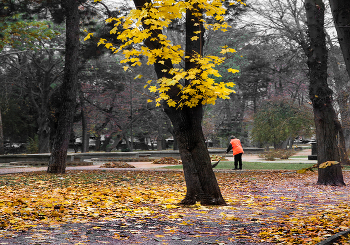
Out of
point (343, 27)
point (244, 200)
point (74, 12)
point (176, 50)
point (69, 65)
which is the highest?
point (74, 12)

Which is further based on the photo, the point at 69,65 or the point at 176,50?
the point at 69,65

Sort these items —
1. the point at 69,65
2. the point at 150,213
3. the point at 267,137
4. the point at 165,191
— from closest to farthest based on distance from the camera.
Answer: the point at 150,213 < the point at 165,191 < the point at 69,65 < the point at 267,137

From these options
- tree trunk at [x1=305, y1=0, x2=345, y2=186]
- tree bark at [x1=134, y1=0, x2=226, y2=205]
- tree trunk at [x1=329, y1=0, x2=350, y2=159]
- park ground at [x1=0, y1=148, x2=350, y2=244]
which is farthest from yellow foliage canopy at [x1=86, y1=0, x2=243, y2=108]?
tree trunk at [x1=305, y1=0, x2=345, y2=186]

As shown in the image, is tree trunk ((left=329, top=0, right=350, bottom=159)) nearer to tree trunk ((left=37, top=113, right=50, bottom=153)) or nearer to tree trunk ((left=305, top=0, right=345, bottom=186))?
tree trunk ((left=305, top=0, right=345, bottom=186))

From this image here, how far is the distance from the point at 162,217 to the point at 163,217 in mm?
17

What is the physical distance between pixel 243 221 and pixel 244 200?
8.24ft

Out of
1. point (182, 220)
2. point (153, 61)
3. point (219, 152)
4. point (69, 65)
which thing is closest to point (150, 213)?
point (182, 220)

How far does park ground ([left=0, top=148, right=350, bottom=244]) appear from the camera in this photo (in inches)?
188

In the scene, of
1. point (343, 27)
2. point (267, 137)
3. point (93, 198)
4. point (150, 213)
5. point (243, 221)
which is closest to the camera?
point (343, 27)

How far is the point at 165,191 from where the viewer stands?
980 cm

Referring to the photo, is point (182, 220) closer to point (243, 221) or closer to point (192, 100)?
point (243, 221)

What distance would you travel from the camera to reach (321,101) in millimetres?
11141

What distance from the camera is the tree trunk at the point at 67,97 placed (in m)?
14.3

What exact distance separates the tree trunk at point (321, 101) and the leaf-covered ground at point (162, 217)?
1.58 m
